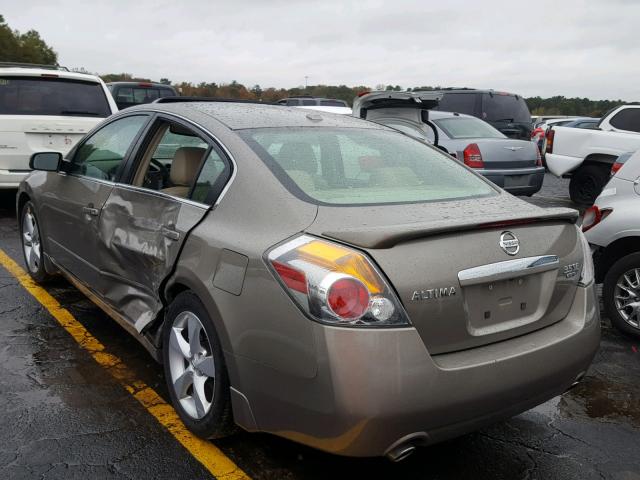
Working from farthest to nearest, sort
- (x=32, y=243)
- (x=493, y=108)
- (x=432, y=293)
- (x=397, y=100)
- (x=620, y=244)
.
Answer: (x=493, y=108) → (x=397, y=100) → (x=32, y=243) → (x=620, y=244) → (x=432, y=293)

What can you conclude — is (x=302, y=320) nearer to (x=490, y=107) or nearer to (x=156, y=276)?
(x=156, y=276)

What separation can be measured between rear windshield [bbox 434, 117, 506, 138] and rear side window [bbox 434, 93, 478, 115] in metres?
3.29

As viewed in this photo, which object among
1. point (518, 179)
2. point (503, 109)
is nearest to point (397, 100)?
point (518, 179)

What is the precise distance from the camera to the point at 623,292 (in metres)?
4.68

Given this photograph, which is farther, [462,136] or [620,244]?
[462,136]

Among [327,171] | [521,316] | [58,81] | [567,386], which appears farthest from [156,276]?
[58,81]

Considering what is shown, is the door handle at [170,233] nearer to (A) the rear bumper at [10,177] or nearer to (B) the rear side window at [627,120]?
(A) the rear bumper at [10,177]

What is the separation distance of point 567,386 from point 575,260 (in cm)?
56

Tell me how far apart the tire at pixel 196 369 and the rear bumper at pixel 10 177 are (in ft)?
18.9

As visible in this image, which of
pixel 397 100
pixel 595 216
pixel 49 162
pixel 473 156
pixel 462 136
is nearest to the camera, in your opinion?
pixel 49 162

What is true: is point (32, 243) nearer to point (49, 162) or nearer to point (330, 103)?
point (49, 162)

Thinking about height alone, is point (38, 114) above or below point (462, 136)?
above

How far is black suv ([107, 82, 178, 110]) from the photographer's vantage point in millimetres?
15523

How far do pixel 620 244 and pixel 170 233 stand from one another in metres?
3.48
